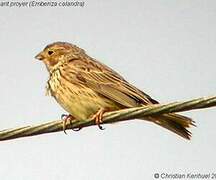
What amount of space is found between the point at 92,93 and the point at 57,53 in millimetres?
220

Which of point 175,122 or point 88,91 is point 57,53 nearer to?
point 88,91

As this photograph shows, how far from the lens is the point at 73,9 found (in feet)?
6.64

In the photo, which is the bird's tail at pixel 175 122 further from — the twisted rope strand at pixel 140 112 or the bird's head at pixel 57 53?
the bird's head at pixel 57 53

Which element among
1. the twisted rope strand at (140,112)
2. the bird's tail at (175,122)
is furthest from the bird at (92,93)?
the twisted rope strand at (140,112)

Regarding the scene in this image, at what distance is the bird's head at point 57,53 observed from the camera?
186 centimetres

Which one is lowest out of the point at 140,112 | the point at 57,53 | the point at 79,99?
the point at 140,112

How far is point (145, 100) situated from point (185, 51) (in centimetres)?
36

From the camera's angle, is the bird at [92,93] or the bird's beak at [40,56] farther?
the bird's beak at [40,56]

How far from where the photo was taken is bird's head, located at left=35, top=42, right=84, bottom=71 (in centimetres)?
186

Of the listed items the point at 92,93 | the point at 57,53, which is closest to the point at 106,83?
the point at 92,93

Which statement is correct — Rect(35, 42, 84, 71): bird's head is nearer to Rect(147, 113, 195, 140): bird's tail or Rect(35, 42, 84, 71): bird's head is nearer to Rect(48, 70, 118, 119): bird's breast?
Rect(48, 70, 118, 119): bird's breast

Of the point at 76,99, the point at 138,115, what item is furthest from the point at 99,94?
the point at 138,115

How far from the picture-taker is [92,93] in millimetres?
1743

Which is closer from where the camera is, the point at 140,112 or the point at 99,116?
the point at 140,112
